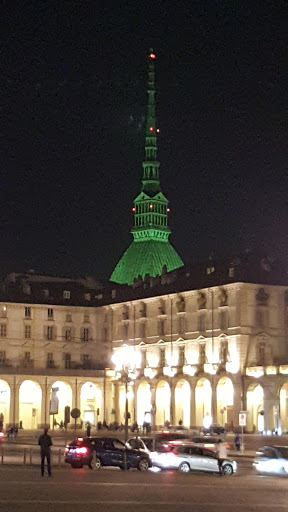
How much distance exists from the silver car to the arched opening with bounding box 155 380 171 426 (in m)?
76.4

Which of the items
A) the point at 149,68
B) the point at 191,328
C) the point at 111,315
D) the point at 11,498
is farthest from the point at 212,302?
the point at 11,498

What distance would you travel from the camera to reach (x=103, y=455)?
5353 cm

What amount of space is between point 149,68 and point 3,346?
63.9m

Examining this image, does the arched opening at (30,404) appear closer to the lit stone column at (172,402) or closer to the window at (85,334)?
the window at (85,334)

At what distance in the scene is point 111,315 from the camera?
474ft

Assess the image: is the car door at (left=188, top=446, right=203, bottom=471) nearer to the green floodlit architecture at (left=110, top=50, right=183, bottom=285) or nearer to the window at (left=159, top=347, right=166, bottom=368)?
the window at (left=159, top=347, right=166, bottom=368)

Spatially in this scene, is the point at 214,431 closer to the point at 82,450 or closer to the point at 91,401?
the point at 91,401

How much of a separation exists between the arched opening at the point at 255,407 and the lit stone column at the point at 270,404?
1.90 metres

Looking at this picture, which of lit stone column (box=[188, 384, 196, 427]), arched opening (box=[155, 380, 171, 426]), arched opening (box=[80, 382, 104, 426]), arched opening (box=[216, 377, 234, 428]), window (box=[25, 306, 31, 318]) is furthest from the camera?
window (box=[25, 306, 31, 318])

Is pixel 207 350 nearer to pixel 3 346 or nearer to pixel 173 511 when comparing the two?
pixel 3 346

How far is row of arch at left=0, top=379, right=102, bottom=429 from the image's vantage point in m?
133

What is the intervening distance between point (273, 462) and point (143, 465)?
6.08 m

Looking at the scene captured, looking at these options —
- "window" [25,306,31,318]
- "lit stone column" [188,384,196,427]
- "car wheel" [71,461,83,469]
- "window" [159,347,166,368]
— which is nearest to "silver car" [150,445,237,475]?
"car wheel" [71,461,83,469]

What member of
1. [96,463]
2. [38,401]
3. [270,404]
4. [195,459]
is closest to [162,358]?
[38,401]
